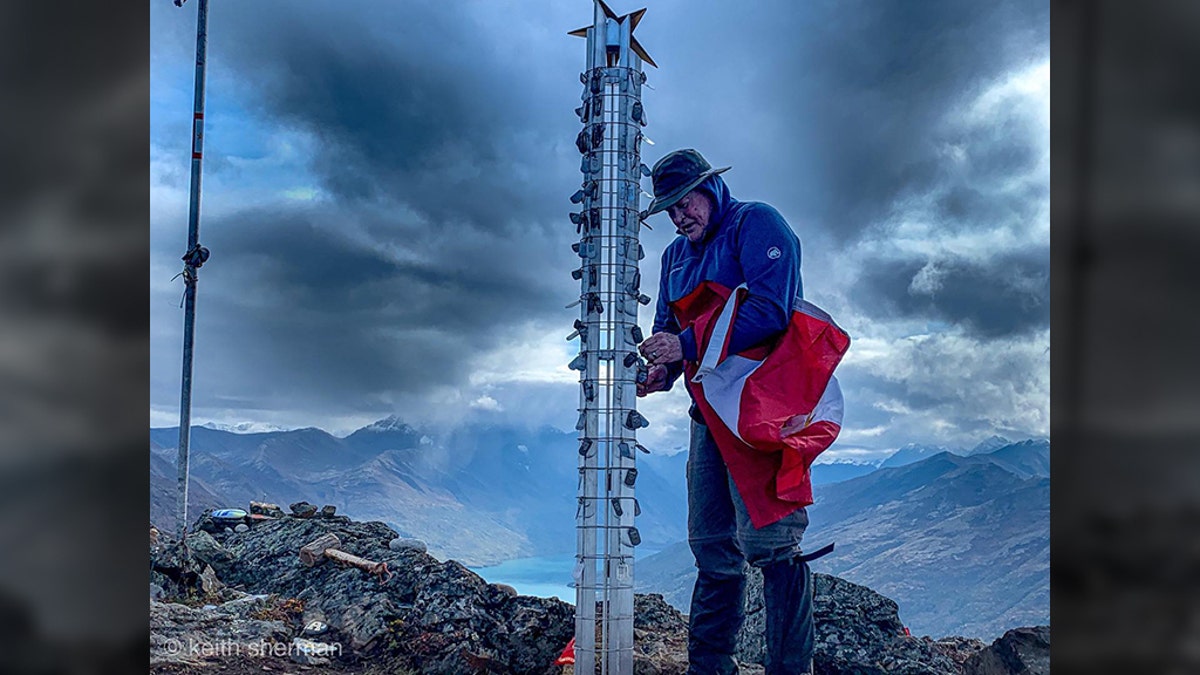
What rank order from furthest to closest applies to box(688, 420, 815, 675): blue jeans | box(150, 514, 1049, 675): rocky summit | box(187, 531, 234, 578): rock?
box(187, 531, 234, 578): rock < box(150, 514, 1049, 675): rocky summit < box(688, 420, 815, 675): blue jeans

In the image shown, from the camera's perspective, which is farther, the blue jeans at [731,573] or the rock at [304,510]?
the rock at [304,510]

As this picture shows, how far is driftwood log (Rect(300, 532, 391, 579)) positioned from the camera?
14.1 feet

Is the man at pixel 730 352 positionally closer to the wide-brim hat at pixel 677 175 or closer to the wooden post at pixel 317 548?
the wide-brim hat at pixel 677 175

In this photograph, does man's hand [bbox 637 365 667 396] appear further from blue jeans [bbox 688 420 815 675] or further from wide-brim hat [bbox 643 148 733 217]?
wide-brim hat [bbox 643 148 733 217]

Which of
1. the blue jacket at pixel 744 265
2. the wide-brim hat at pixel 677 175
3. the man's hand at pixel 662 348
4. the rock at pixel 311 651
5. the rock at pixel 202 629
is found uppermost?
the wide-brim hat at pixel 677 175

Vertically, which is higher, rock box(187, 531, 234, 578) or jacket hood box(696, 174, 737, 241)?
jacket hood box(696, 174, 737, 241)

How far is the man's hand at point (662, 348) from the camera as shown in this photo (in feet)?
11.9

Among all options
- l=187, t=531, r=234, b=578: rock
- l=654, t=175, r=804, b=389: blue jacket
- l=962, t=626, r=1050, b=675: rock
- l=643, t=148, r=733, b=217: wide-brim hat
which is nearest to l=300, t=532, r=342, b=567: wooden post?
l=187, t=531, r=234, b=578: rock

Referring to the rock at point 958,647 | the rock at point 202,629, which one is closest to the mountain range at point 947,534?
the rock at point 958,647

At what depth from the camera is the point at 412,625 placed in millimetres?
4066
